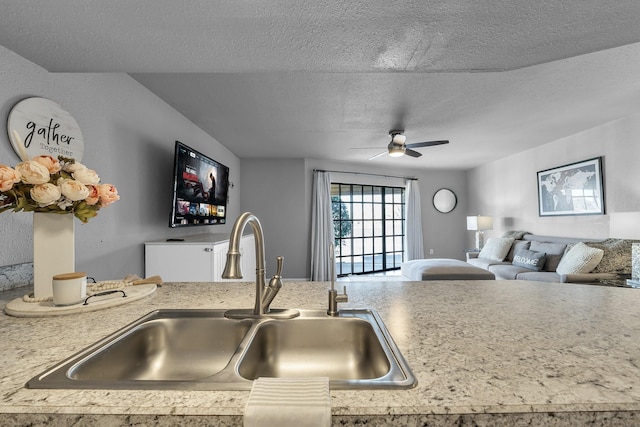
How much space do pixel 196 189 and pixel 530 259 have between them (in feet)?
13.8

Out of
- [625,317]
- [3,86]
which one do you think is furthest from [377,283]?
→ [3,86]

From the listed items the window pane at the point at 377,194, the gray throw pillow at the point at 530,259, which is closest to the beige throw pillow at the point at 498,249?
the gray throw pillow at the point at 530,259

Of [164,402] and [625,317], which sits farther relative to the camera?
[625,317]

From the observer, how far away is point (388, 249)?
20.8 ft

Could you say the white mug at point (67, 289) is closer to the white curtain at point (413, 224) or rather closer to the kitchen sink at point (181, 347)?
the kitchen sink at point (181, 347)

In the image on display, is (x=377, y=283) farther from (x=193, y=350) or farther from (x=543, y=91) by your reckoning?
(x=543, y=91)

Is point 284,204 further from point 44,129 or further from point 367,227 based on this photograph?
point 44,129

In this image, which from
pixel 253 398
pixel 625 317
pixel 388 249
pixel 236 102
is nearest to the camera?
pixel 253 398

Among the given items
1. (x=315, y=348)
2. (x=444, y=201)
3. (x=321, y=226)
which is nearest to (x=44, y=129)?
(x=315, y=348)

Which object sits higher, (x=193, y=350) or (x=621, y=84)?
(x=621, y=84)

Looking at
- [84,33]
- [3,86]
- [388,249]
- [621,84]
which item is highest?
[621,84]

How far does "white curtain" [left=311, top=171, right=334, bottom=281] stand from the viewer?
17.3ft

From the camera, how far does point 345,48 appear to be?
149 centimetres

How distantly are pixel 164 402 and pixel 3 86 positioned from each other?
1.84 metres
